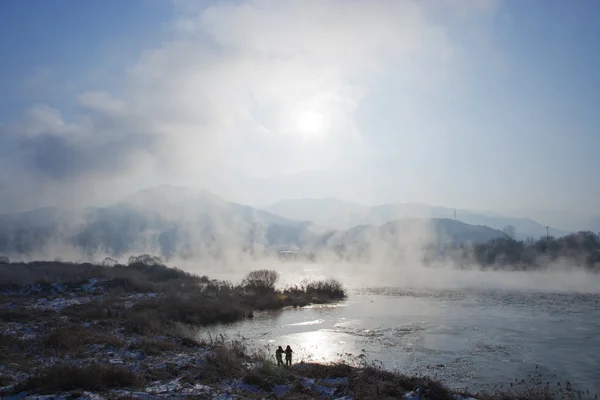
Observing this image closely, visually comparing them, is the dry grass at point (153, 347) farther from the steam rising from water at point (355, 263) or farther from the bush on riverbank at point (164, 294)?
the steam rising from water at point (355, 263)

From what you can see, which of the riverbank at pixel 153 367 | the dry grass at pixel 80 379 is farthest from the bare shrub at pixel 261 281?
the dry grass at pixel 80 379

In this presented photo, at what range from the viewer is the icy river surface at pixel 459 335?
20.7 meters

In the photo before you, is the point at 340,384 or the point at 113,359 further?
the point at 113,359

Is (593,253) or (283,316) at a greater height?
(593,253)

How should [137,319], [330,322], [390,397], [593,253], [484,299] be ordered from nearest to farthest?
[390,397] < [137,319] < [330,322] < [484,299] < [593,253]

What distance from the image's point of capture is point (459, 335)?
29031 millimetres

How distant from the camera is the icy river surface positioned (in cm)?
2073

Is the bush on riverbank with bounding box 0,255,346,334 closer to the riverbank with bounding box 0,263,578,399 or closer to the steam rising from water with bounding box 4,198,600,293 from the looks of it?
the riverbank with bounding box 0,263,578,399

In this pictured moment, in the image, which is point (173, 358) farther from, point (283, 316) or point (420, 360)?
point (283, 316)

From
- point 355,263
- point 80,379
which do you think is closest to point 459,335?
point 80,379

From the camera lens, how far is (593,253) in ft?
284

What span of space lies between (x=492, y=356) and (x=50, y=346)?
74.9 feet

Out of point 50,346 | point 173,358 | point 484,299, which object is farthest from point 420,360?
point 484,299

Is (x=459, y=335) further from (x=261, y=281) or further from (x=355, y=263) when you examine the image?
(x=355, y=263)
